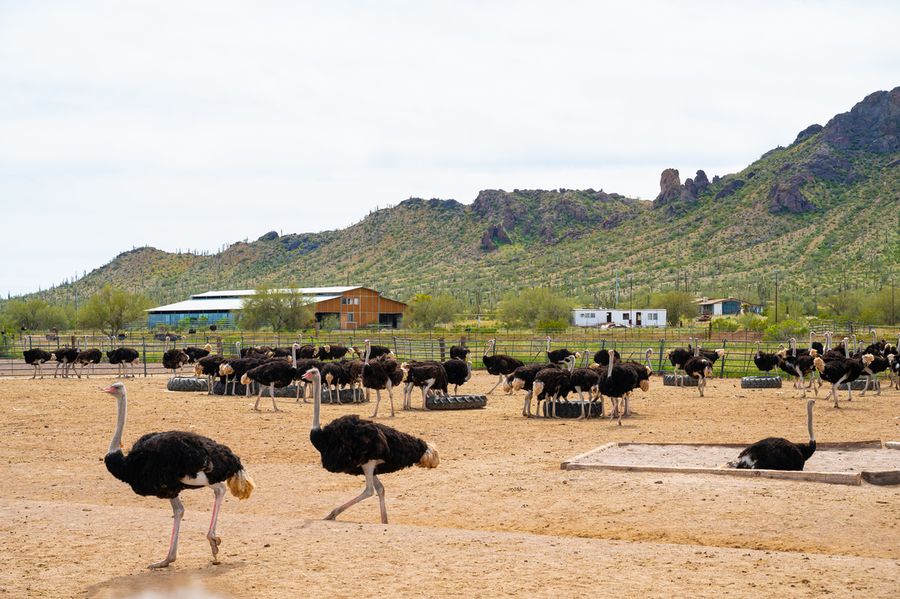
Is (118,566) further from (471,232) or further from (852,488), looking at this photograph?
(471,232)

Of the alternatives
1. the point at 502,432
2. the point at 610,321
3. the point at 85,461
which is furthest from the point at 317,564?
the point at 610,321

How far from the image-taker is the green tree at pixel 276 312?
79.2 metres

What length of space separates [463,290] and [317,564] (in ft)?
345

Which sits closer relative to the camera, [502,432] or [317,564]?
[317,564]

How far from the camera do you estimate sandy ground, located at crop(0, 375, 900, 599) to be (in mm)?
8094

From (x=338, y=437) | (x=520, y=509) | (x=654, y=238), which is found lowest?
(x=520, y=509)

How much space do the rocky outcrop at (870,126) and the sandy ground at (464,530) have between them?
11065 centimetres

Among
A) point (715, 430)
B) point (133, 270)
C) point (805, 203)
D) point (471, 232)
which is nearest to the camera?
point (715, 430)

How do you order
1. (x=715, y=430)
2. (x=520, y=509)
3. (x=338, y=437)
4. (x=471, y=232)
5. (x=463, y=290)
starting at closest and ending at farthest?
(x=338, y=437) → (x=520, y=509) → (x=715, y=430) → (x=463, y=290) → (x=471, y=232)

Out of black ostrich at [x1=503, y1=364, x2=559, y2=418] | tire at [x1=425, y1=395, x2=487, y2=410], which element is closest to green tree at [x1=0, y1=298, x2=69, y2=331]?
tire at [x1=425, y1=395, x2=487, y2=410]

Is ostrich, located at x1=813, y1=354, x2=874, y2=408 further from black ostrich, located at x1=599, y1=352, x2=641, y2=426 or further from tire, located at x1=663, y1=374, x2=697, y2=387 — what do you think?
tire, located at x1=663, y1=374, x2=697, y2=387

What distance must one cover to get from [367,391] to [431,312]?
2133 inches

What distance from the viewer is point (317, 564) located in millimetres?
8672

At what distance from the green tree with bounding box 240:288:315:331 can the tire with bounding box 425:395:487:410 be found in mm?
55632
